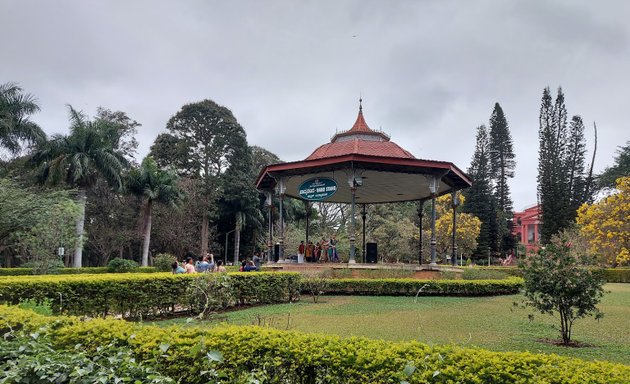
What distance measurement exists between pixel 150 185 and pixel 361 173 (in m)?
18.7

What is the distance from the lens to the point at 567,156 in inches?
1719

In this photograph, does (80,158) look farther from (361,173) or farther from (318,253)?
(361,173)

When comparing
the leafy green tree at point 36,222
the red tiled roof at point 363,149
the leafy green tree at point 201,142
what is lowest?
the leafy green tree at point 36,222

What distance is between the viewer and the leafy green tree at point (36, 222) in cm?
1828

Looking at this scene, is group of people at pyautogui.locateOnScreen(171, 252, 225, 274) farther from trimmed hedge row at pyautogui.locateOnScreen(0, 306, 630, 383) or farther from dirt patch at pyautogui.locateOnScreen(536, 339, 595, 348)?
trimmed hedge row at pyautogui.locateOnScreen(0, 306, 630, 383)

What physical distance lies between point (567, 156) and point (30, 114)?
1669 inches

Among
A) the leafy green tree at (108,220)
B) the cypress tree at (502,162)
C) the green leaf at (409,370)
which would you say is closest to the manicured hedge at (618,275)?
the cypress tree at (502,162)

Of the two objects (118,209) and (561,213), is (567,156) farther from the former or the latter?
(118,209)

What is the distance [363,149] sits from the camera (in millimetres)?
18188

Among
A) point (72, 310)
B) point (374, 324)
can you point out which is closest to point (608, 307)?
point (374, 324)

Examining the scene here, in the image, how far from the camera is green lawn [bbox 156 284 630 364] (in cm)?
692

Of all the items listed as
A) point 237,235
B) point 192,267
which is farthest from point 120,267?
point 192,267

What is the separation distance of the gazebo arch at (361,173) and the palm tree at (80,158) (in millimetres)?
11760

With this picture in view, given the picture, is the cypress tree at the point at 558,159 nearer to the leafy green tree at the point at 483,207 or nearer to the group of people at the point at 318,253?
the leafy green tree at the point at 483,207
